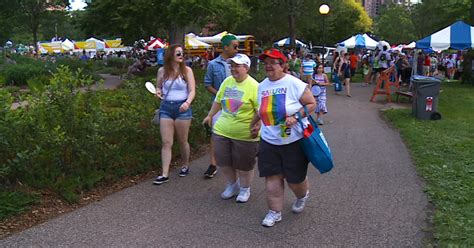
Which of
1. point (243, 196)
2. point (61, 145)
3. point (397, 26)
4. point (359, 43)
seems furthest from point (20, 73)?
point (397, 26)

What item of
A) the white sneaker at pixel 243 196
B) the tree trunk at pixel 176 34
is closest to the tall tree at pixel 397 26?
the tree trunk at pixel 176 34

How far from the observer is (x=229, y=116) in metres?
5.09

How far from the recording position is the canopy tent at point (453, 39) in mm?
17750

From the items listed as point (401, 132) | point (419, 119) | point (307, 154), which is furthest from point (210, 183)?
point (419, 119)

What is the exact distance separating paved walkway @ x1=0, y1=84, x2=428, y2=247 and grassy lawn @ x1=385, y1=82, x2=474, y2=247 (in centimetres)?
18

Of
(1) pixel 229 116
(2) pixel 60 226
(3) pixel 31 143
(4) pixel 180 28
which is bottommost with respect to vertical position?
(2) pixel 60 226

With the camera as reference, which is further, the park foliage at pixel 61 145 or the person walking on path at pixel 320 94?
the person walking on path at pixel 320 94

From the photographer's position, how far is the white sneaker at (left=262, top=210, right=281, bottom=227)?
447 centimetres

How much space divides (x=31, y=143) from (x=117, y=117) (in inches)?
56.2

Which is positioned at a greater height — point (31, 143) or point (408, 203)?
point (31, 143)

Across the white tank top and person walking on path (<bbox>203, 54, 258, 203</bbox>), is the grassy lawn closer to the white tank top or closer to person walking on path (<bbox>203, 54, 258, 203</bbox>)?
person walking on path (<bbox>203, 54, 258, 203</bbox>)

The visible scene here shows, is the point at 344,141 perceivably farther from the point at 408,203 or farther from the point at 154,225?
the point at 154,225

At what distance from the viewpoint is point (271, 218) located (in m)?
4.50

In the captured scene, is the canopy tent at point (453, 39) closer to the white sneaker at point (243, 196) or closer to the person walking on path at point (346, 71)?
the person walking on path at point (346, 71)
